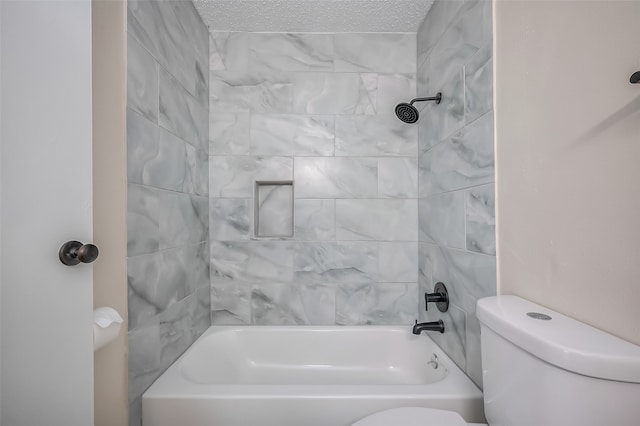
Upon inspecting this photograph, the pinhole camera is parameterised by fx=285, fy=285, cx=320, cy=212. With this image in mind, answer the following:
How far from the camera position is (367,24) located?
1710 millimetres

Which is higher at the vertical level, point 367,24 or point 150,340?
point 367,24

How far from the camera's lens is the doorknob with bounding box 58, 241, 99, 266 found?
21.1 inches

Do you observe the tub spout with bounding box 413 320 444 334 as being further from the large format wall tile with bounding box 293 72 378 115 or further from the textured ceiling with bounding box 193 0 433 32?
the textured ceiling with bounding box 193 0 433 32

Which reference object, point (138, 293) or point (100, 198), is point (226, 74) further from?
point (138, 293)

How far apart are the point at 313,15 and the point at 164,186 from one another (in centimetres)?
127

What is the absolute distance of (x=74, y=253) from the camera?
21.4 inches

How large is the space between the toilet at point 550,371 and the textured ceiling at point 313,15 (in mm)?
1591

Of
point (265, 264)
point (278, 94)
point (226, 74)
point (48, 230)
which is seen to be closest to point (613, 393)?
point (48, 230)

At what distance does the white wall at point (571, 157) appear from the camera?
2.01 feet

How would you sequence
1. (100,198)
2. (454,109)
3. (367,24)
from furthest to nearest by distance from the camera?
(367,24) → (454,109) → (100,198)

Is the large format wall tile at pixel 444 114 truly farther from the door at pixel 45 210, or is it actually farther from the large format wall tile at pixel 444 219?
the door at pixel 45 210

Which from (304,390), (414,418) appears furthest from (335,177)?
(414,418)

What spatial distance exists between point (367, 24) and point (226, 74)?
910 mm

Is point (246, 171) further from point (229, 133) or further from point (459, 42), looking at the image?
point (459, 42)
